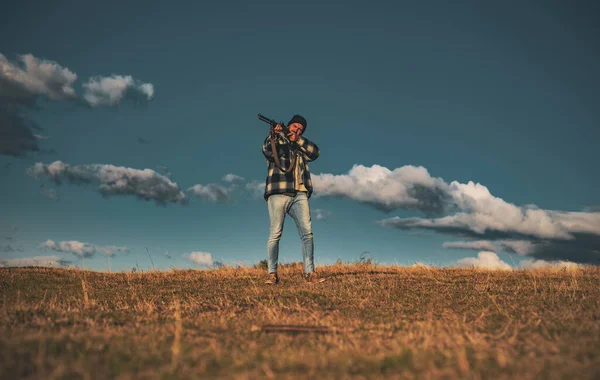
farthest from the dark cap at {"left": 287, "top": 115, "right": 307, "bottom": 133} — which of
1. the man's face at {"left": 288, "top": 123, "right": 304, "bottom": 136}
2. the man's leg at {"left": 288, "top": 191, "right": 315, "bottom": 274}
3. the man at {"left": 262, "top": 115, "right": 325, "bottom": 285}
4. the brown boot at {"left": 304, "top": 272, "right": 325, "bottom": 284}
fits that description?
the brown boot at {"left": 304, "top": 272, "right": 325, "bottom": 284}

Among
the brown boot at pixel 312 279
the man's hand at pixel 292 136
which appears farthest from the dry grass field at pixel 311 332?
the man's hand at pixel 292 136

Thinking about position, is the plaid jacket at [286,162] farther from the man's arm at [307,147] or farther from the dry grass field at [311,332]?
the dry grass field at [311,332]

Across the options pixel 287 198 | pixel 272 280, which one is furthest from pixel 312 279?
pixel 287 198

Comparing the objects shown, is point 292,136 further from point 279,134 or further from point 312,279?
point 312,279

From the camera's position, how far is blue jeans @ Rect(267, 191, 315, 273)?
399 inches

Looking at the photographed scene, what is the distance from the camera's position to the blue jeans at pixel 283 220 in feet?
33.2

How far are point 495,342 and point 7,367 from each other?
176 inches

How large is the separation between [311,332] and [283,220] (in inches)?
208

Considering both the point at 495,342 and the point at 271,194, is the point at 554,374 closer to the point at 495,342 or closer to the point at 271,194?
the point at 495,342

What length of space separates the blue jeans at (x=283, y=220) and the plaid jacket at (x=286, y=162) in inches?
8.4

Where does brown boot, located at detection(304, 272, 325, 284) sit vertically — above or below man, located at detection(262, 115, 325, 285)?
below

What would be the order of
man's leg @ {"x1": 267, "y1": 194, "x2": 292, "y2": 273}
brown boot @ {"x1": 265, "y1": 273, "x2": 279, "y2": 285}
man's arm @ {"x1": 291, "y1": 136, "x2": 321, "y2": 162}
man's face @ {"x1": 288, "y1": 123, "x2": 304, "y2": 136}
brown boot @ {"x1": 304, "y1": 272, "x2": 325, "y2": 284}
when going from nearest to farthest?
1. brown boot @ {"x1": 265, "y1": 273, "x2": 279, "y2": 285}
2. brown boot @ {"x1": 304, "y1": 272, "x2": 325, "y2": 284}
3. man's leg @ {"x1": 267, "y1": 194, "x2": 292, "y2": 273}
4. man's arm @ {"x1": 291, "y1": 136, "x2": 321, "y2": 162}
5. man's face @ {"x1": 288, "y1": 123, "x2": 304, "y2": 136}

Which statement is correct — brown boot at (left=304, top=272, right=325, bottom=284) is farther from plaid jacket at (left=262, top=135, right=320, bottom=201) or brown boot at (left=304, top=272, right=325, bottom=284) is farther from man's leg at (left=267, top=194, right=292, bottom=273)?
plaid jacket at (left=262, top=135, right=320, bottom=201)

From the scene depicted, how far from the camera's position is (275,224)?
10.1m
